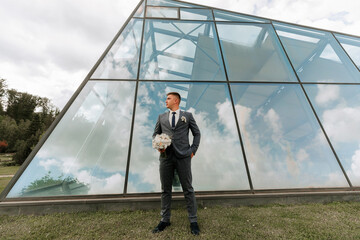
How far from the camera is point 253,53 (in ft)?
16.6

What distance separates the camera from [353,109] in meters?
4.13

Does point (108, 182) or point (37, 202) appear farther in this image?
point (108, 182)

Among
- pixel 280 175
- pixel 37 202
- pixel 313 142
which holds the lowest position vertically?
pixel 37 202

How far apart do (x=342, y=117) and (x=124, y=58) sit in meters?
6.21

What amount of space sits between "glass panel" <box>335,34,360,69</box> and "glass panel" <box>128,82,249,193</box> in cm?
507

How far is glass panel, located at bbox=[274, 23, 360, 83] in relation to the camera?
4.63m

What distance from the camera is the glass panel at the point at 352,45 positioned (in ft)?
17.4

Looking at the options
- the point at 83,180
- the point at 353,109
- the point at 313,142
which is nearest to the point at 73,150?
the point at 83,180

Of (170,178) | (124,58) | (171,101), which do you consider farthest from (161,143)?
(124,58)

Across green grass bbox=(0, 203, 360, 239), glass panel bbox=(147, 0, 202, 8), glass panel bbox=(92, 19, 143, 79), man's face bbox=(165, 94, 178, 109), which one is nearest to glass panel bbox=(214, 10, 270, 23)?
glass panel bbox=(147, 0, 202, 8)

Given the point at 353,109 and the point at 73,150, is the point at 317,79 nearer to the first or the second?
the point at 353,109

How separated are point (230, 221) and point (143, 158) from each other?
1.99 m

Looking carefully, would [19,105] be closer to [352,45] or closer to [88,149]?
[88,149]

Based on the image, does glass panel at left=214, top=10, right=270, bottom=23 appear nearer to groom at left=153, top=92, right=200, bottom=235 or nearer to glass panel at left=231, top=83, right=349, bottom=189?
glass panel at left=231, top=83, right=349, bottom=189
